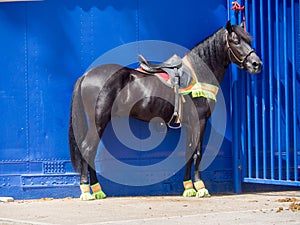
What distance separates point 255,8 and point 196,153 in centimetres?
215

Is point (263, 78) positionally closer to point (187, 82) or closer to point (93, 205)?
point (187, 82)

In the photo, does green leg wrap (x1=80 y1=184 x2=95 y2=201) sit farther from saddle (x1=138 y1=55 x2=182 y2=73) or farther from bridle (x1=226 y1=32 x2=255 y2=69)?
bridle (x1=226 y1=32 x2=255 y2=69)

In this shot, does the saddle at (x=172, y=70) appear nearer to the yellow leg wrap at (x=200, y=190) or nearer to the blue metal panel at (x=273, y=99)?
the blue metal panel at (x=273, y=99)

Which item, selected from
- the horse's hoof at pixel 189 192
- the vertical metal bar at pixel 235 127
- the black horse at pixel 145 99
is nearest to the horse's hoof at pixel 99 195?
the black horse at pixel 145 99

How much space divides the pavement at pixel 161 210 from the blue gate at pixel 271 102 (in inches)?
15.6

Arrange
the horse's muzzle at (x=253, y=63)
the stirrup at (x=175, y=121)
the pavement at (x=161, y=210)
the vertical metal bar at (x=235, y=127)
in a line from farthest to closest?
the vertical metal bar at (x=235, y=127) → the stirrup at (x=175, y=121) → the horse's muzzle at (x=253, y=63) → the pavement at (x=161, y=210)

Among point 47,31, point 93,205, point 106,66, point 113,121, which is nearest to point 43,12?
point 47,31

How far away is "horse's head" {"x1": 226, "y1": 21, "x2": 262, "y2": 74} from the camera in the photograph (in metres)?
9.41

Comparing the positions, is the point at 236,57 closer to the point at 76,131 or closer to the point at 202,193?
Result: the point at 202,193

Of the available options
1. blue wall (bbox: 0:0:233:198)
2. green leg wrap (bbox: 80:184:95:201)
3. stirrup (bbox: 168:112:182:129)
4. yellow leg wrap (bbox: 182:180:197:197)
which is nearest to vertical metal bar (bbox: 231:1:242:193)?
yellow leg wrap (bbox: 182:180:197:197)

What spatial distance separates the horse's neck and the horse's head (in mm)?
117

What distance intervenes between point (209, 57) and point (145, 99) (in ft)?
3.50

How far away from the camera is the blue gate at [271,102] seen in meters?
9.51

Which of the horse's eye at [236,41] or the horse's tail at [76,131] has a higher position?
the horse's eye at [236,41]
